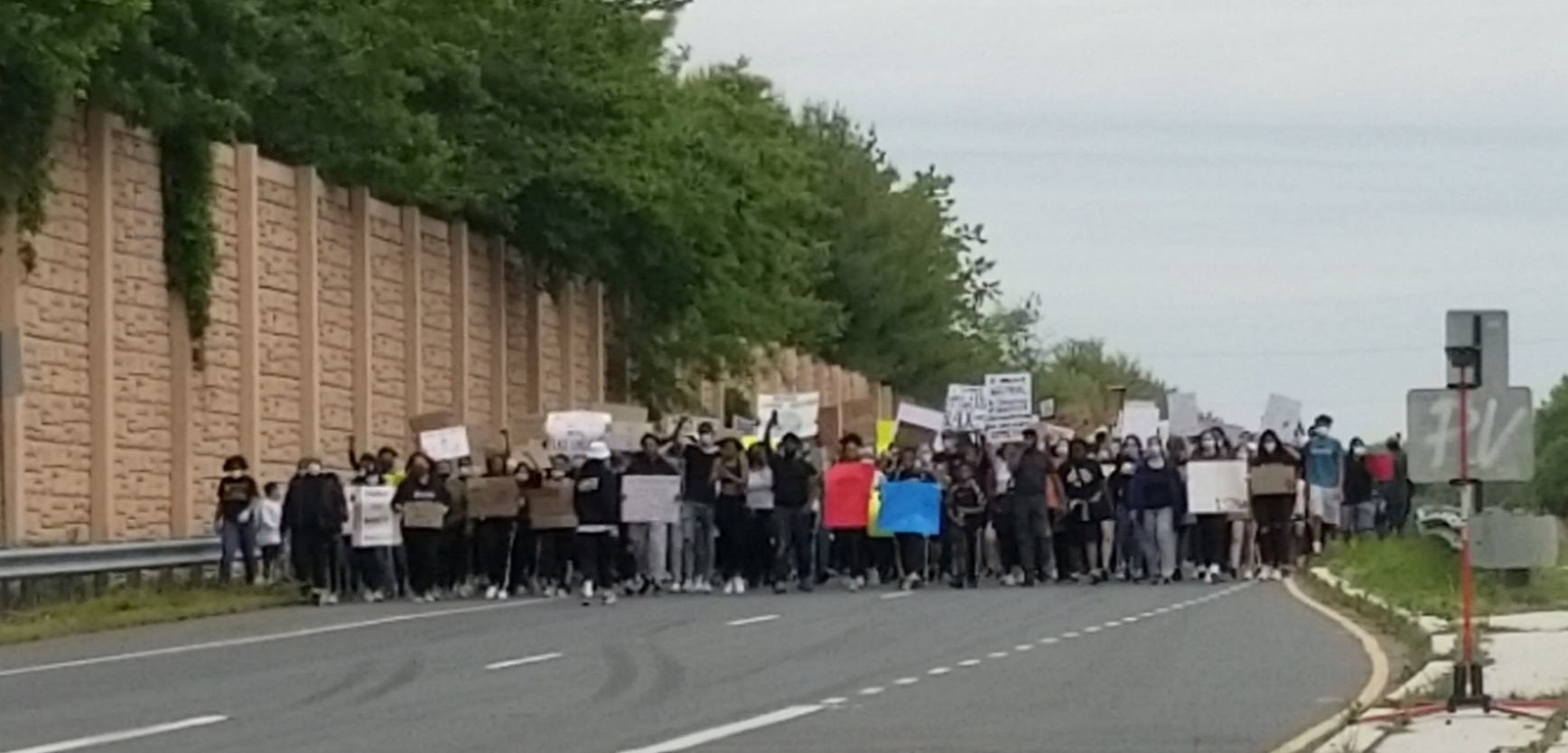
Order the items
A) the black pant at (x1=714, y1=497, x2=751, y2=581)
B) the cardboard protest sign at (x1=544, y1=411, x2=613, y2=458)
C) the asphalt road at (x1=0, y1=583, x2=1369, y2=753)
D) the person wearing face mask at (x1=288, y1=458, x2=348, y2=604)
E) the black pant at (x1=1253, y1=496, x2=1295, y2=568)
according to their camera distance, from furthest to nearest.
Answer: the cardboard protest sign at (x1=544, y1=411, x2=613, y2=458)
the black pant at (x1=1253, y1=496, x2=1295, y2=568)
the black pant at (x1=714, y1=497, x2=751, y2=581)
the person wearing face mask at (x1=288, y1=458, x2=348, y2=604)
the asphalt road at (x1=0, y1=583, x2=1369, y2=753)

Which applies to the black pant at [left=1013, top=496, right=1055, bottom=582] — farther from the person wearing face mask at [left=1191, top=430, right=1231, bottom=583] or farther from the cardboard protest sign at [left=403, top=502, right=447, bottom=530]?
the cardboard protest sign at [left=403, top=502, right=447, bottom=530]

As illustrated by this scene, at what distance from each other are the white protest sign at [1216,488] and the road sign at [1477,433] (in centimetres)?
2159

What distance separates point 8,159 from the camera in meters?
35.9

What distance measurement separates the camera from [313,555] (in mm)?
37906

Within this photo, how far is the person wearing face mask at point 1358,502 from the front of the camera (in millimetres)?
46500

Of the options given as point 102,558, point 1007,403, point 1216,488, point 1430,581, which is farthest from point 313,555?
point 1007,403

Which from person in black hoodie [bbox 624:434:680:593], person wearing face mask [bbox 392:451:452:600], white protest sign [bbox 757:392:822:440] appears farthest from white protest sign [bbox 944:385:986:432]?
person wearing face mask [bbox 392:451:452:600]

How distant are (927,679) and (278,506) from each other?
1739cm

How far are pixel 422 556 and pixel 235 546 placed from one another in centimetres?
199

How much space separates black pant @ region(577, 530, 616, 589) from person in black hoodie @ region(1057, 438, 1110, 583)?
5.49 metres

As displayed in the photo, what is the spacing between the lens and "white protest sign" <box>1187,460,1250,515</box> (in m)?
40.6

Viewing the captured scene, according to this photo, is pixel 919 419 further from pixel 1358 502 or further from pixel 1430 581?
pixel 1430 581

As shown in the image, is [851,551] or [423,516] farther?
[851,551]

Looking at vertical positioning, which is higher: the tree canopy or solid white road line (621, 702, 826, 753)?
Result: the tree canopy
